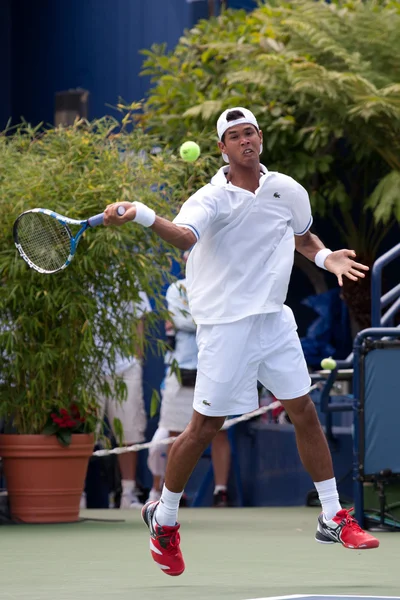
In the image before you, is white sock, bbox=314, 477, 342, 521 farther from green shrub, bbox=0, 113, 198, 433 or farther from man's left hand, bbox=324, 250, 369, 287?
green shrub, bbox=0, 113, 198, 433

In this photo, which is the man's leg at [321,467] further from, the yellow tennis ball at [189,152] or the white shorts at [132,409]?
the white shorts at [132,409]

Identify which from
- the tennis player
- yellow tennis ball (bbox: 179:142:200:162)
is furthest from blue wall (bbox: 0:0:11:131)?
the tennis player

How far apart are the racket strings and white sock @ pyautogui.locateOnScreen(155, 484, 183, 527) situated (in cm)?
143

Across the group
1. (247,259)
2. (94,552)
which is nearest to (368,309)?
(94,552)

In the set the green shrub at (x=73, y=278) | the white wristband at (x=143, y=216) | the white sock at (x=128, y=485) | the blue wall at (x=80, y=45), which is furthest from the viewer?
the blue wall at (x=80, y=45)

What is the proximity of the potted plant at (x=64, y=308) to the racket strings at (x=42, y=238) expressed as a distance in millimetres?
1126

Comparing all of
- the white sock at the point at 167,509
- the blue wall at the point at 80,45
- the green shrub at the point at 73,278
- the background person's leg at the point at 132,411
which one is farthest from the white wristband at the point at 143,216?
the blue wall at the point at 80,45

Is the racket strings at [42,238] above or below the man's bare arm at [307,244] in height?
below

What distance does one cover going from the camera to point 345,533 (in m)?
5.77

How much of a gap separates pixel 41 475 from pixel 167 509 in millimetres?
3064

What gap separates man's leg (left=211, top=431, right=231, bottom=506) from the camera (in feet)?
34.9

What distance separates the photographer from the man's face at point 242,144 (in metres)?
5.95

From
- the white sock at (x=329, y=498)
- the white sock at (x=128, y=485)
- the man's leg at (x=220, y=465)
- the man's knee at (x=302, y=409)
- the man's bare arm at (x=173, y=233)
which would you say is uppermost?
the man's bare arm at (x=173, y=233)

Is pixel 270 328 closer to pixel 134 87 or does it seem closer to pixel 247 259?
pixel 247 259
